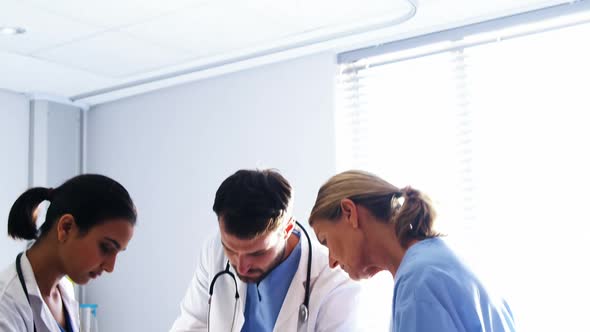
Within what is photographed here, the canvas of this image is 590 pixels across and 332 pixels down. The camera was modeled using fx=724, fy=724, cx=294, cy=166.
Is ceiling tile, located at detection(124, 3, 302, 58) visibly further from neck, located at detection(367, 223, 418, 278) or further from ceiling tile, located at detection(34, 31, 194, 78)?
neck, located at detection(367, 223, 418, 278)

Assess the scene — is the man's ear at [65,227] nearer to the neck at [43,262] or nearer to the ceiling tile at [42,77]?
the neck at [43,262]

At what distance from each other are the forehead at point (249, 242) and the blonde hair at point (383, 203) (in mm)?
249

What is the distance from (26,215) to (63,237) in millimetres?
151

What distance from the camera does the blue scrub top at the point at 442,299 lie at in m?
1.38

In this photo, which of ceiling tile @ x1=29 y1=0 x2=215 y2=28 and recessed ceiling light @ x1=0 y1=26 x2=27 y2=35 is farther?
recessed ceiling light @ x1=0 y1=26 x2=27 y2=35

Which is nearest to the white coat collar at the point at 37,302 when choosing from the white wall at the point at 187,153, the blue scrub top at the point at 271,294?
the blue scrub top at the point at 271,294

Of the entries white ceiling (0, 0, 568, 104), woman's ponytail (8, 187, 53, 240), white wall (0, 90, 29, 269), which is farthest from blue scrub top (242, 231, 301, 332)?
white wall (0, 90, 29, 269)

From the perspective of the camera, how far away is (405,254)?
5.20 ft

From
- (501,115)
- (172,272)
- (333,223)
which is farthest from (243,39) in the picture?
(333,223)

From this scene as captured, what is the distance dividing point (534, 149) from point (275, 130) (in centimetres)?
128

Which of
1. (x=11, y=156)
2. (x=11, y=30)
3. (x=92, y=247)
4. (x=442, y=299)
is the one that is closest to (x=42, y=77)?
(x=11, y=156)

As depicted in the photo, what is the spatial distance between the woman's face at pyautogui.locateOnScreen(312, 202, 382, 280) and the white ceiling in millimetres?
1295

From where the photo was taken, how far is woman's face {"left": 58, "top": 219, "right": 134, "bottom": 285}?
1753mm

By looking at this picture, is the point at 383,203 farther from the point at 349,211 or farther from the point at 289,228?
the point at 289,228
